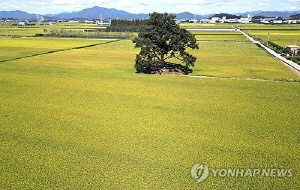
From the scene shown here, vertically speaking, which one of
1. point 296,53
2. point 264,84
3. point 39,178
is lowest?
point 39,178

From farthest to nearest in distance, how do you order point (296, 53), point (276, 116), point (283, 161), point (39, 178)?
point (296, 53) < point (276, 116) < point (283, 161) < point (39, 178)

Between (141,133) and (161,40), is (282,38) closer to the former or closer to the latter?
(161,40)

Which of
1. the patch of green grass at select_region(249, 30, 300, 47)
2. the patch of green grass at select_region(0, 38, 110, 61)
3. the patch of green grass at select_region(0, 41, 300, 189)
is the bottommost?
the patch of green grass at select_region(0, 41, 300, 189)

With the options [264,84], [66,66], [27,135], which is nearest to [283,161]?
[27,135]

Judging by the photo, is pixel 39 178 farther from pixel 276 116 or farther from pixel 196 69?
pixel 196 69

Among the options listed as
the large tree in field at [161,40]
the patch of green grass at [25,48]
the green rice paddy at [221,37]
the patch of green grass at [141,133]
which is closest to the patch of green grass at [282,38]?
the green rice paddy at [221,37]

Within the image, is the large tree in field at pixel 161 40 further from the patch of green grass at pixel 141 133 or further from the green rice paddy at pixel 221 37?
the green rice paddy at pixel 221 37

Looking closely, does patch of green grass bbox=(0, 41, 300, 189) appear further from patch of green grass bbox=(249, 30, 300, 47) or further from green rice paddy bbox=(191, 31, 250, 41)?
green rice paddy bbox=(191, 31, 250, 41)

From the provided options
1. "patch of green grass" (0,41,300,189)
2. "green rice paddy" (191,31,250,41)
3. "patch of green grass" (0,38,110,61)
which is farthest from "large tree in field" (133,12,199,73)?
"green rice paddy" (191,31,250,41)
